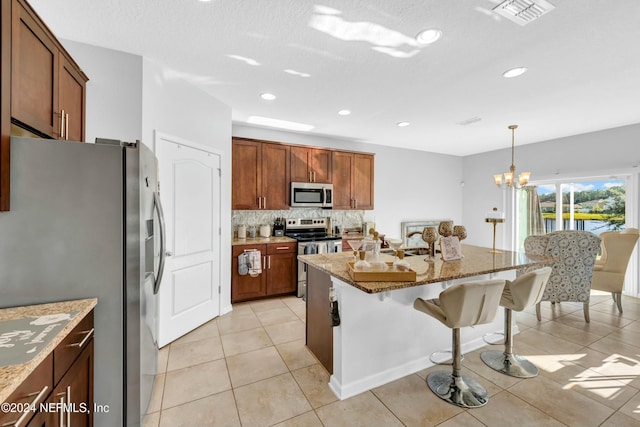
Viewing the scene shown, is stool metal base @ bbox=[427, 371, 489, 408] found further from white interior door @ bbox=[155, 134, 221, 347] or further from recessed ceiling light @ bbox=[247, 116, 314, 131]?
recessed ceiling light @ bbox=[247, 116, 314, 131]

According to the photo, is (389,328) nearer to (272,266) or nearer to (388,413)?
(388,413)

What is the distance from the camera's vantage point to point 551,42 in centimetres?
209

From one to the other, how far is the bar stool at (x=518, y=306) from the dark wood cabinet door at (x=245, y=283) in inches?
109

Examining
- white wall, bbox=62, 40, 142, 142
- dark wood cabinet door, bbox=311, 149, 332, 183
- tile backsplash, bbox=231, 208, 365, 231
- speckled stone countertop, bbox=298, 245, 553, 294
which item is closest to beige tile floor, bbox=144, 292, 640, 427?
speckled stone countertop, bbox=298, 245, 553, 294

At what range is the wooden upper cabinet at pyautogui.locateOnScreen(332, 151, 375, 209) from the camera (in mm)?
4898

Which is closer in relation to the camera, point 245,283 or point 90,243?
point 90,243

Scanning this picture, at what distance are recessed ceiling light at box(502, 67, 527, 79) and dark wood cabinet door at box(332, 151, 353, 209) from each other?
2695 mm

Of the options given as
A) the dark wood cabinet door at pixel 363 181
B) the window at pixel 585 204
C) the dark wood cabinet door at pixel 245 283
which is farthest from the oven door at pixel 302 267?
the window at pixel 585 204

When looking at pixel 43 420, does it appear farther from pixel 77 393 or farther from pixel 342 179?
pixel 342 179

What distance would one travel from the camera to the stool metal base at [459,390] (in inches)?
74.9

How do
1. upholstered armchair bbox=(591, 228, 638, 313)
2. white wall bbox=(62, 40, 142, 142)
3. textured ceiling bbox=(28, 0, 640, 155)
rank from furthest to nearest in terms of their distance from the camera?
upholstered armchair bbox=(591, 228, 638, 313), white wall bbox=(62, 40, 142, 142), textured ceiling bbox=(28, 0, 640, 155)

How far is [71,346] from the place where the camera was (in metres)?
1.17

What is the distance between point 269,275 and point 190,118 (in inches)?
90.6

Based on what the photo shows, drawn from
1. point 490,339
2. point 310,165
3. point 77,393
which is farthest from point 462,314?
point 310,165
